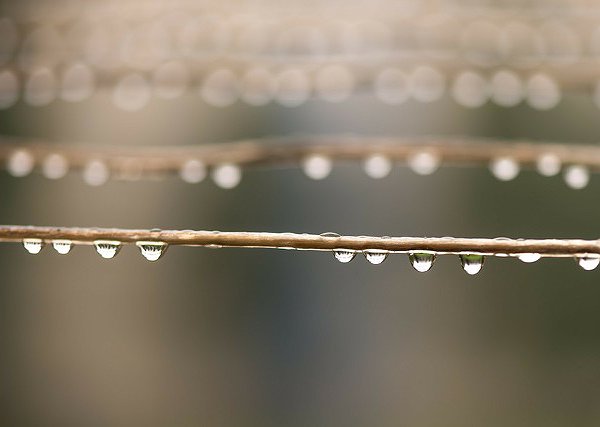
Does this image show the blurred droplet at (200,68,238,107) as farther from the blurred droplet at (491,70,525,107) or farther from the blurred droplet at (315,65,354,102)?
the blurred droplet at (491,70,525,107)

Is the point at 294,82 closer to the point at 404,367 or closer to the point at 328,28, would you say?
the point at 328,28

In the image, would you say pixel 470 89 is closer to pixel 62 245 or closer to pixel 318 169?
pixel 318 169

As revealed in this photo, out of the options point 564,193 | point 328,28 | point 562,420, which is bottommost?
point 562,420

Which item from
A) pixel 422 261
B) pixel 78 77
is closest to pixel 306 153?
pixel 422 261

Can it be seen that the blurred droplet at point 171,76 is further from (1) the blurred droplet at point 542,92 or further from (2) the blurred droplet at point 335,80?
(1) the blurred droplet at point 542,92

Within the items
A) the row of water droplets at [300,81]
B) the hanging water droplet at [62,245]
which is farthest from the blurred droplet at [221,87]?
the hanging water droplet at [62,245]

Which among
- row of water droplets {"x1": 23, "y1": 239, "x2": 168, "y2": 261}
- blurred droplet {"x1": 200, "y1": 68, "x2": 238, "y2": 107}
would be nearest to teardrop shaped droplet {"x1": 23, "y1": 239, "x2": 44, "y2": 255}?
row of water droplets {"x1": 23, "y1": 239, "x2": 168, "y2": 261}

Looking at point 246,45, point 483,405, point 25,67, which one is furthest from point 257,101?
point 483,405
